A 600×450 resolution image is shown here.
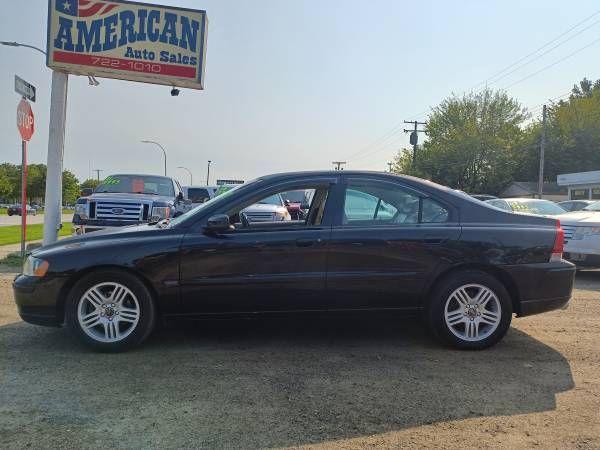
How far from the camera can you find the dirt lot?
3.09m

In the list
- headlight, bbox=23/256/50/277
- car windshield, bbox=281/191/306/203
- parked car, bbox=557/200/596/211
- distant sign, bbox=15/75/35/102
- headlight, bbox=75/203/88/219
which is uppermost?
distant sign, bbox=15/75/35/102

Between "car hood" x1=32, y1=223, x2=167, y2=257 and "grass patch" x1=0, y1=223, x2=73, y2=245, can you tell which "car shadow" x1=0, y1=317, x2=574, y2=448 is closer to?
A: "car hood" x1=32, y1=223, x2=167, y2=257

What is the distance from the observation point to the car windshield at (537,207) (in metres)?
12.1

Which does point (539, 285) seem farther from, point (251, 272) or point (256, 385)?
point (256, 385)

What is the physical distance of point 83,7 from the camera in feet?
33.8

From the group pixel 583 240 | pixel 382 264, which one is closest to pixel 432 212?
pixel 382 264

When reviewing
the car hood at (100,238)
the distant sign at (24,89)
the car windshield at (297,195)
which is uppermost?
the distant sign at (24,89)

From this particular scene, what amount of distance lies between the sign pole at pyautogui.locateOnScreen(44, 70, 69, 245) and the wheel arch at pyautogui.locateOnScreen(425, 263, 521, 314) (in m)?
8.11

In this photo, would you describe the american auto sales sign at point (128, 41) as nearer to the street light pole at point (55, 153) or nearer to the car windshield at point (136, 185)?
the street light pole at point (55, 153)

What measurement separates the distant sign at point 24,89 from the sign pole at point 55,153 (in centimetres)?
84

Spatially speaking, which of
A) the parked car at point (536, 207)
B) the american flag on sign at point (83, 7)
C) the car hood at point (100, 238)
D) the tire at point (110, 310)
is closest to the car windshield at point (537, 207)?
the parked car at point (536, 207)

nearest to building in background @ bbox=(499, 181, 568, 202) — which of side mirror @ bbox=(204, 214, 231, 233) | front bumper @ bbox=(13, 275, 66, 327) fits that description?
side mirror @ bbox=(204, 214, 231, 233)

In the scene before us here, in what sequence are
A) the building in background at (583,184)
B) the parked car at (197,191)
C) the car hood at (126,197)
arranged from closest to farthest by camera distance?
the car hood at (126,197) < the parked car at (197,191) < the building in background at (583,184)

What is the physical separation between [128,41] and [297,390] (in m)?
9.10
